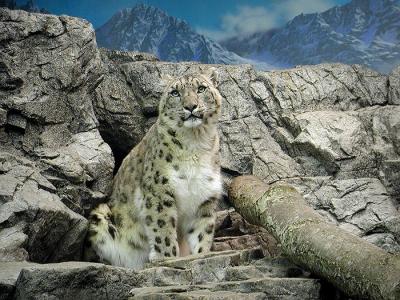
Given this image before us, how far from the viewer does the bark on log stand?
4418mm

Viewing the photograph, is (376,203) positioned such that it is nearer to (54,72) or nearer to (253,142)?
(253,142)

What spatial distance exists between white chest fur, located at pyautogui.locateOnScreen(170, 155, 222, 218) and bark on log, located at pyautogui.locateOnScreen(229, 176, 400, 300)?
1.35ft

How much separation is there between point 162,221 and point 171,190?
31 centimetres

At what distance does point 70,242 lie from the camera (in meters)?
6.61

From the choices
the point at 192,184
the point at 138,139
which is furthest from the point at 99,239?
the point at 138,139

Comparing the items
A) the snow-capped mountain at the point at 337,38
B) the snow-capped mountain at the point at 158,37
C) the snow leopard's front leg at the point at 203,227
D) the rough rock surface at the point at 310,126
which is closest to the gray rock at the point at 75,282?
the snow leopard's front leg at the point at 203,227

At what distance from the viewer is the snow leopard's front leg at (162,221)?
261 inches

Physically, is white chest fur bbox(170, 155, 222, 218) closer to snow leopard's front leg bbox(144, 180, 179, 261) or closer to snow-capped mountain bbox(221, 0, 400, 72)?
snow leopard's front leg bbox(144, 180, 179, 261)

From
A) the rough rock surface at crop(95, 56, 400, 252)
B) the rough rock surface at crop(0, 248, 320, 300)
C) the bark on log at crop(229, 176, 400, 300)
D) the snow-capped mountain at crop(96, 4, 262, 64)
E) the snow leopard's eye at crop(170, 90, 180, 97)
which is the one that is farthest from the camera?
the snow-capped mountain at crop(96, 4, 262, 64)

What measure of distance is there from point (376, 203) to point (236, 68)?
2.59m

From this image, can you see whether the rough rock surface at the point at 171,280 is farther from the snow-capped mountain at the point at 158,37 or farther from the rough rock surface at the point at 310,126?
the snow-capped mountain at the point at 158,37

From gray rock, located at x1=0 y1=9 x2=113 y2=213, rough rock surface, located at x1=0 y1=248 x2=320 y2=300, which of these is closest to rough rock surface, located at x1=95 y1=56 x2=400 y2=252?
gray rock, located at x1=0 y1=9 x2=113 y2=213

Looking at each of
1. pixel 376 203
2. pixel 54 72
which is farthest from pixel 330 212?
pixel 54 72

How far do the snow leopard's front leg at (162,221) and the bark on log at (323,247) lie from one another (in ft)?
2.52
